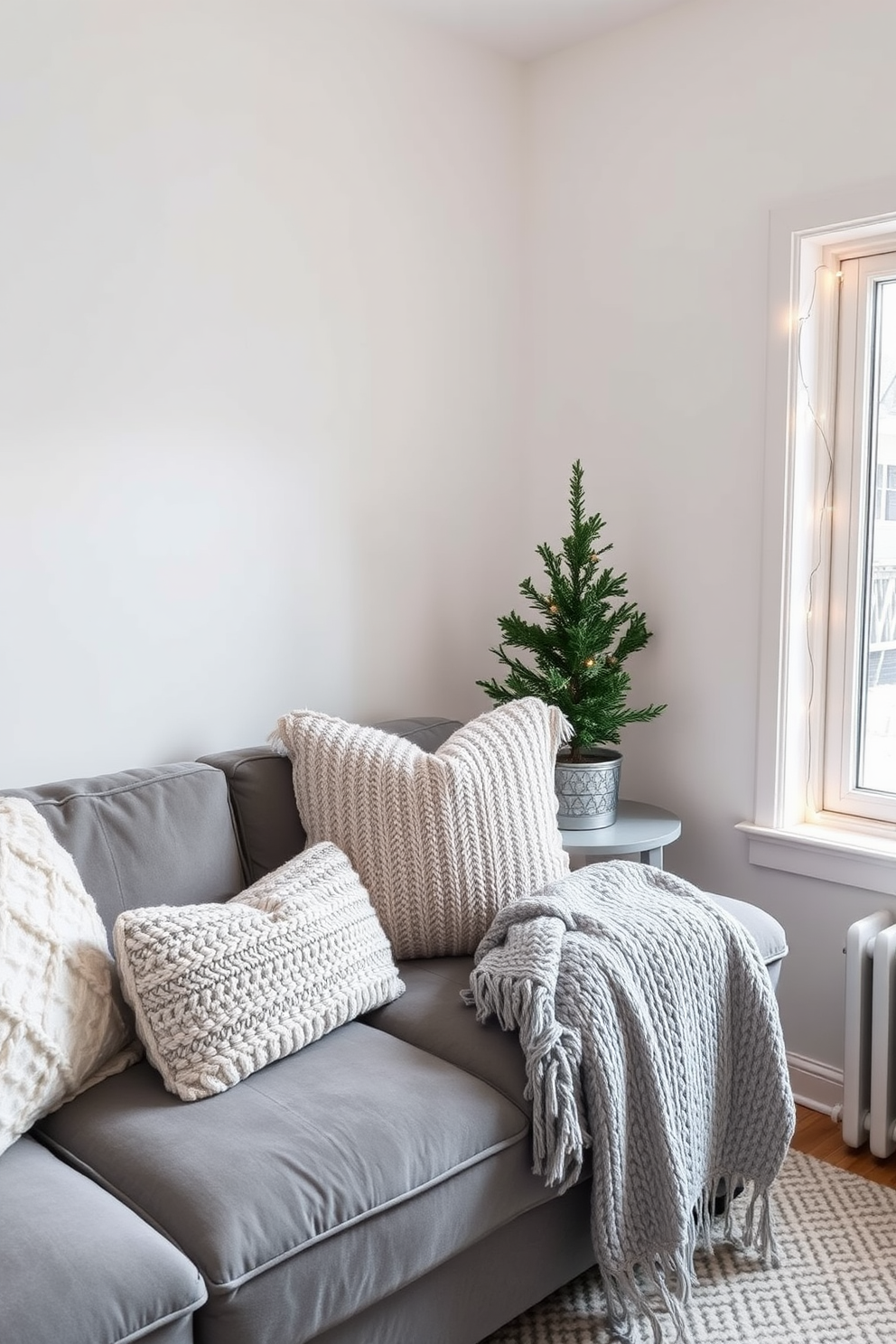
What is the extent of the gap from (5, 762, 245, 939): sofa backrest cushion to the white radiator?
1.25m

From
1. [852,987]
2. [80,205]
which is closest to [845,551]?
[852,987]

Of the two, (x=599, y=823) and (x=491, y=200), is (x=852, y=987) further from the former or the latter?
(x=491, y=200)

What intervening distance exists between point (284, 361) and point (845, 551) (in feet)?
4.34

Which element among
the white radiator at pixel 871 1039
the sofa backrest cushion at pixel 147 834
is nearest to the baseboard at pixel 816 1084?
the white radiator at pixel 871 1039

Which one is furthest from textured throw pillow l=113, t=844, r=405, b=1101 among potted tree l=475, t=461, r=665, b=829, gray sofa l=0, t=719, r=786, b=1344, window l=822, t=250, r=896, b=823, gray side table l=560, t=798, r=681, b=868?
window l=822, t=250, r=896, b=823

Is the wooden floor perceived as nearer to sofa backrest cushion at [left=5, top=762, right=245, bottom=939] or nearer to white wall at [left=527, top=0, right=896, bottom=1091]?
white wall at [left=527, top=0, right=896, bottom=1091]

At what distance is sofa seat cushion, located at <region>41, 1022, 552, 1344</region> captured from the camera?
1.37 m

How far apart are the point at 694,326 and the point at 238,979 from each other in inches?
72.8

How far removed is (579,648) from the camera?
8.45 ft

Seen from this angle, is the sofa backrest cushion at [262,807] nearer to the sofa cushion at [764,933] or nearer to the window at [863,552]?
the sofa cushion at [764,933]

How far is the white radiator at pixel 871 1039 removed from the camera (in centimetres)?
230

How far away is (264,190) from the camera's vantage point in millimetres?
2453

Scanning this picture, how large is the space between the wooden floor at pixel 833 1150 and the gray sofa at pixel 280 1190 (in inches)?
29.9

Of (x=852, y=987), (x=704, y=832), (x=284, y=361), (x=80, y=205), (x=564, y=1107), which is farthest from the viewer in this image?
(x=704, y=832)
